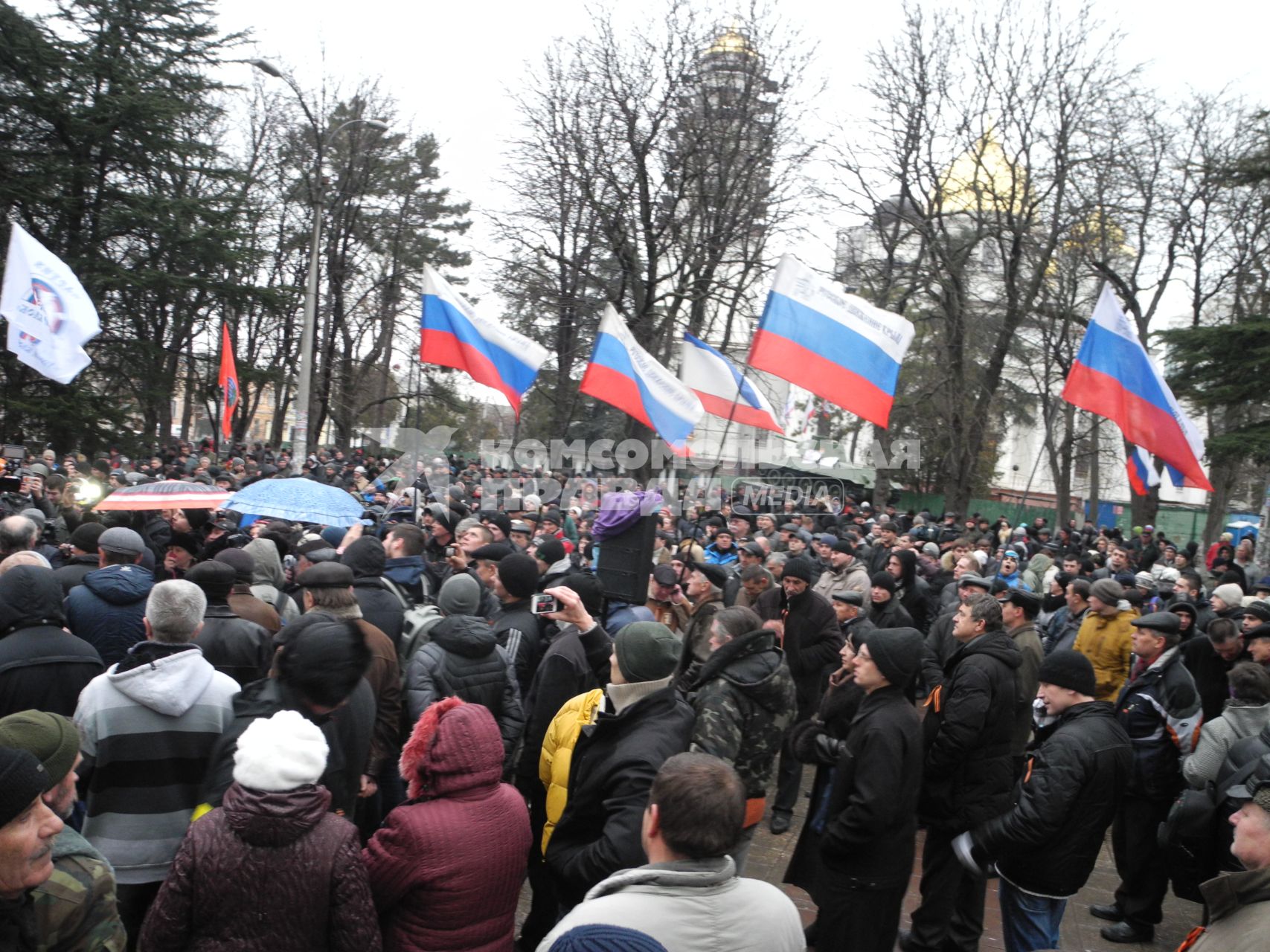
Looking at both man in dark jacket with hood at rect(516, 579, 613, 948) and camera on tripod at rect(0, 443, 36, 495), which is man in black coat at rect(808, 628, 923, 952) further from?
camera on tripod at rect(0, 443, 36, 495)

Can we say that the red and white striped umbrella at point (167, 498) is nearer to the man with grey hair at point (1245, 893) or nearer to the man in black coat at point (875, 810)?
the man in black coat at point (875, 810)

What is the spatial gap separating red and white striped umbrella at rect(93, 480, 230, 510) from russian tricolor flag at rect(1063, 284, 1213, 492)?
7.62 m

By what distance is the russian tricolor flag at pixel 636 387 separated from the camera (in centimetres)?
996

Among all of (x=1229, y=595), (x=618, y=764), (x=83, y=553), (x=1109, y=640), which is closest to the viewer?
(x=618, y=764)

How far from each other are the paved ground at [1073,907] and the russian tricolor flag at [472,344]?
5.55m

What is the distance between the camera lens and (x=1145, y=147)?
81.6ft

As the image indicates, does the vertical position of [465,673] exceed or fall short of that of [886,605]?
it falls short

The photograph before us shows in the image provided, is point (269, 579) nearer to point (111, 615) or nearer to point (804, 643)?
point (111, 615)

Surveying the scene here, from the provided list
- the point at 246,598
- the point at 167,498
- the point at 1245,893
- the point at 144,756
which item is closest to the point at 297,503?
the point at 167,498

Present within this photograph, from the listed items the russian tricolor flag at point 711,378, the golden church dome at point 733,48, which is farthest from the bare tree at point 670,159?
the russian tricolor flag at point 711,378

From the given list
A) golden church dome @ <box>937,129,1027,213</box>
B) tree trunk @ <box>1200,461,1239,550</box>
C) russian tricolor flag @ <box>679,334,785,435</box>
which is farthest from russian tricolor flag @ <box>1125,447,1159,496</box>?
tree trunk @ <box>1200,461,1239,550</box>

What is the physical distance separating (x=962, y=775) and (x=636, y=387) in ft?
19.8

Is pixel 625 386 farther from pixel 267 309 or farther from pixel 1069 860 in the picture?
pixel 267 309

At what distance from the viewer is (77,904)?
2.23 meters
